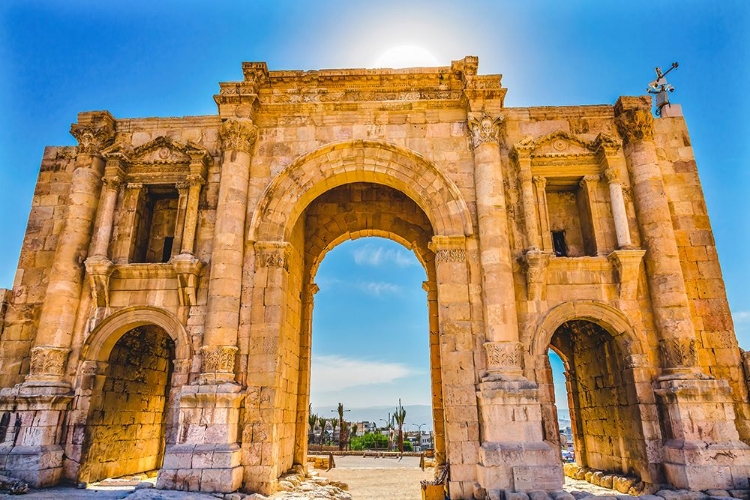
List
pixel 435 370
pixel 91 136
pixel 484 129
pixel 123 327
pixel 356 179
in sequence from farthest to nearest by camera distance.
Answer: pixel 435 370 < pixel 356 179 < pixel 91 136 < pixel 484 129 < pixel 123 327

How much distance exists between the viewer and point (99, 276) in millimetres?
9883

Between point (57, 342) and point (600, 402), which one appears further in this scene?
point (600, 402)

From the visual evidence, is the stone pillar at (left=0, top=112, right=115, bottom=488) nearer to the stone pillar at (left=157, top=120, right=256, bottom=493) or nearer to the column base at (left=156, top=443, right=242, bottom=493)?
the stone pillar at (left=157, top=120, right=256, bottom=493)

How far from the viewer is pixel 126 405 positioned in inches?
438

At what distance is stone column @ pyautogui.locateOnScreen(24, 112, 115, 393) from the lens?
30.7 ft

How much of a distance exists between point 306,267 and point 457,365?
19.1 feet

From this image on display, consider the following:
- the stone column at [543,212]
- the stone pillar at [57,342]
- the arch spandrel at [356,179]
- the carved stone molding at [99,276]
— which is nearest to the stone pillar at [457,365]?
the arch spandrel at [356,179]

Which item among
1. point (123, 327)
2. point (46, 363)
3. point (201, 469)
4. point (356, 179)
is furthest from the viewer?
point (356, 179)

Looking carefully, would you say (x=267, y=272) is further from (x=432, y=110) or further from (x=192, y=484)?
(x=432, y=110)

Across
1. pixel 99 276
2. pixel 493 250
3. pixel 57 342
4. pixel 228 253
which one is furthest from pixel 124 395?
pixel 493 250

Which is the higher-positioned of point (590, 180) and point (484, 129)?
point (484, 129)

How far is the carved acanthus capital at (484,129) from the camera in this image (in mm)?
10312

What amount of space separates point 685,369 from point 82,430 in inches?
461

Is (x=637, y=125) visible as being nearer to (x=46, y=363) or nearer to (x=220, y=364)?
(x=220, y=364)
